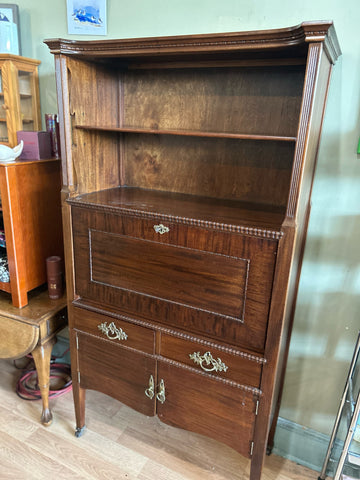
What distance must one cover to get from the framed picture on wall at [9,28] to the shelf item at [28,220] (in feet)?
2.22

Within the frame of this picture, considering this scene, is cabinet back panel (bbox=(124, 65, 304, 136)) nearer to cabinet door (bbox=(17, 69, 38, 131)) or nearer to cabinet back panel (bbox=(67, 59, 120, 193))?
cabinet back panel (bbox=(67, 59, 120, 193))

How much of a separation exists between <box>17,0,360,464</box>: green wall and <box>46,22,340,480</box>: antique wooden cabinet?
0.11 meters

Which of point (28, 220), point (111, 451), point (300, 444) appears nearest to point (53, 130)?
point (28, 220)

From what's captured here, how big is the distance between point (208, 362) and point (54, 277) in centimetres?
95

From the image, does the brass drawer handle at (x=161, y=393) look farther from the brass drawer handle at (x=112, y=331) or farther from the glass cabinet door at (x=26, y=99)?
the glass cabinet door at (x=26, y=99)

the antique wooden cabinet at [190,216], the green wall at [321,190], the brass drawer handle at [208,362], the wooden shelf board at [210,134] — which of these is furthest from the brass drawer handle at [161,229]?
the green wall at [321,190]

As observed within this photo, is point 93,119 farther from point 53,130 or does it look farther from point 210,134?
point 210,134

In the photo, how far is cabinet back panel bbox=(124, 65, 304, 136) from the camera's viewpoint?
1.44 meters

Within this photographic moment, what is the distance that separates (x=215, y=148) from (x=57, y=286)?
1087 millimetres

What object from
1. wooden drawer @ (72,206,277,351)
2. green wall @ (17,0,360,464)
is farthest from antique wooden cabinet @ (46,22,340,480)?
green wall @ (17,0,360,464)

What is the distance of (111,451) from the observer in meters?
1.78

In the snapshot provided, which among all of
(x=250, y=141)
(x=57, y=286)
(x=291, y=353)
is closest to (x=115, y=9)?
(x=250, y=141)

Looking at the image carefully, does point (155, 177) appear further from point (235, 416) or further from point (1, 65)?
point (235, 416)

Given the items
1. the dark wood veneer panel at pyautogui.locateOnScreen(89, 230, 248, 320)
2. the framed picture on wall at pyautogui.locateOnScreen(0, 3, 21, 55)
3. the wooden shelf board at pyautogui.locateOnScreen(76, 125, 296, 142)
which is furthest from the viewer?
the framed picture on wall at pyautogui.locateOnScreen(0, 3, 21, 55)
